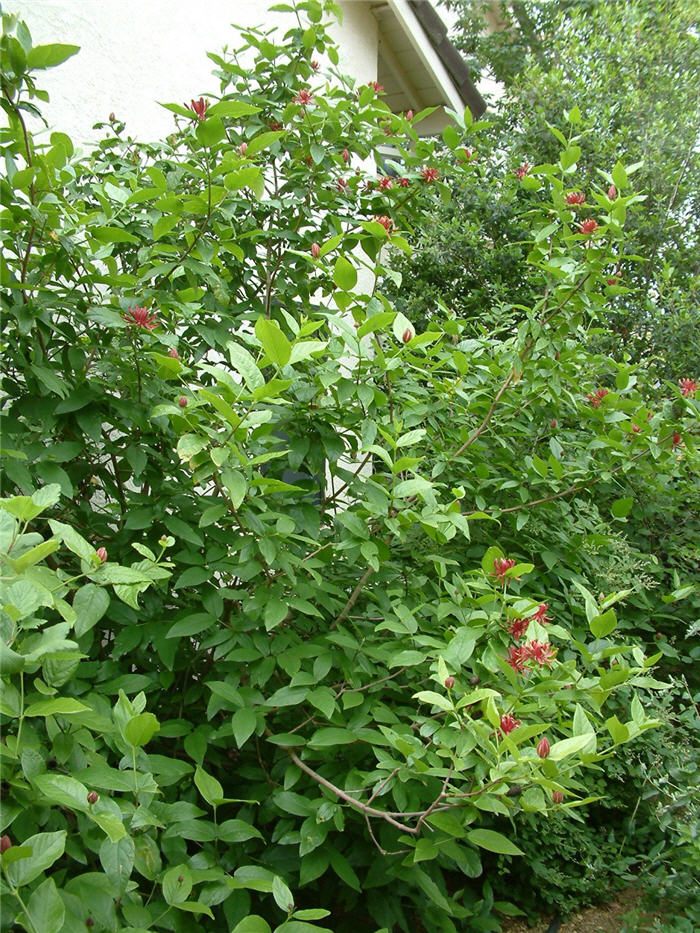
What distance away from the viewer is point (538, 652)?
1.73m

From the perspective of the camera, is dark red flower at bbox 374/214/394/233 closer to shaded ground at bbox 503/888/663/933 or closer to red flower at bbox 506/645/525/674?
red flower at bbox 506/645/525/674

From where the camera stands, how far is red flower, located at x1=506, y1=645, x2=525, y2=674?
1801mm

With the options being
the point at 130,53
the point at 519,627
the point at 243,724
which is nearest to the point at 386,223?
the point at 519,627

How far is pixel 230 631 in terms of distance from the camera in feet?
7.08

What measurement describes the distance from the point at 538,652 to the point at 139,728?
2.79 ft

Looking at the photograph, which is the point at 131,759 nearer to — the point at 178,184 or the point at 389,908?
the point at 389,908

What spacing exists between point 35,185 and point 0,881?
159 centimetres

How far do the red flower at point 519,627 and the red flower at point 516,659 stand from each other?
0.04 meters

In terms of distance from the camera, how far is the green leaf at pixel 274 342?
1.63 meters

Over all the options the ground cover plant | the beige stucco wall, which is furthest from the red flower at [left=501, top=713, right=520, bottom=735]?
the beige stucco wall

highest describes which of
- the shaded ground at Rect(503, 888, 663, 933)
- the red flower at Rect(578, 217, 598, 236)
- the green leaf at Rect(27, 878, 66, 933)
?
the red flower at Rect(578, 217, 598, 236)

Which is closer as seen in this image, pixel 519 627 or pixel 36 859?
pixel 36 859

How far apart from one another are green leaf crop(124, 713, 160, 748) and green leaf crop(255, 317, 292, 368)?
0.75 meters

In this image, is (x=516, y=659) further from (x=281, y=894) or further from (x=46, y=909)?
(x=46, y=909)
